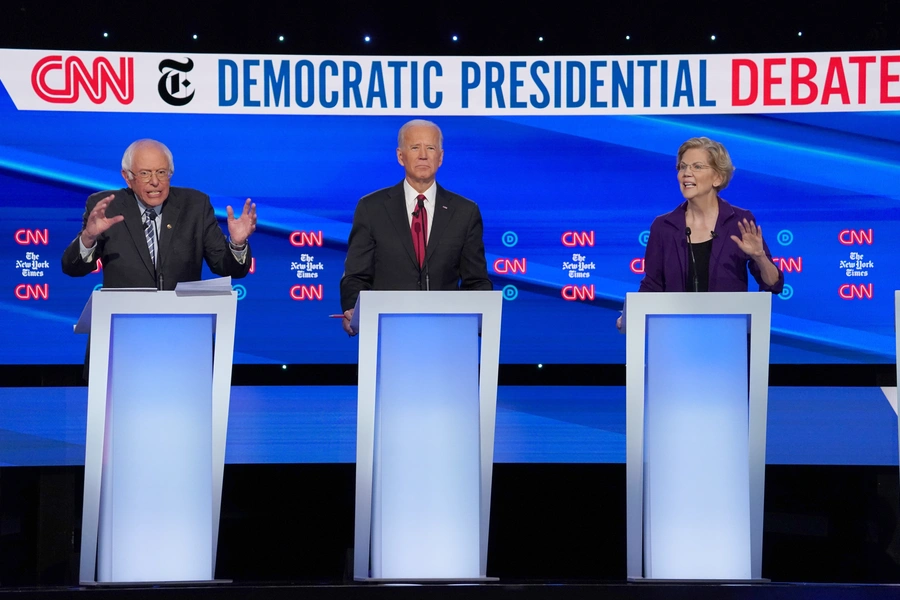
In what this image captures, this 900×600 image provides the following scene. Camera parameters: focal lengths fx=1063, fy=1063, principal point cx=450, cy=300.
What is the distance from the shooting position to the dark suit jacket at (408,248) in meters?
3.91

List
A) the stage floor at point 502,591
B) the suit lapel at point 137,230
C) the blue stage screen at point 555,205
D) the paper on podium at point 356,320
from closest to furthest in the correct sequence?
the stage floor at point 502,591 < the paper on podium at point 356,320 < the suit lapel at point 137,230 < the blue stage screen at point 555,205

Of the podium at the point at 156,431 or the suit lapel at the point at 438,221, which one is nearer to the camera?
the podium at the point at 156,431

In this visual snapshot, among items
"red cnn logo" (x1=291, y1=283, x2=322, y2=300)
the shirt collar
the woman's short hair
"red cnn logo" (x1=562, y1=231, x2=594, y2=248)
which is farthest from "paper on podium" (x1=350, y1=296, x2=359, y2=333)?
"red cnn logo" (x1=562, y1=231, x2=594, y2=248)

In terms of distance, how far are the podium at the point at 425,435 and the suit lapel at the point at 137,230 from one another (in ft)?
3.87

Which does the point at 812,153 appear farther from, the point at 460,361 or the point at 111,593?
the point at 111,593

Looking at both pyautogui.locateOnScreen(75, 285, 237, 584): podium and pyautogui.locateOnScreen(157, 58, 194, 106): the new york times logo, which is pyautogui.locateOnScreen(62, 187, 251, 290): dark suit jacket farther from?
pyautogui.locateOnScreen(157, 58, 194, 106): the new york times logo

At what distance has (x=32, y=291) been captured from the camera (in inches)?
214

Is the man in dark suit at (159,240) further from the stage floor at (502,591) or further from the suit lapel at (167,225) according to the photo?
the stage floor at (502,591)

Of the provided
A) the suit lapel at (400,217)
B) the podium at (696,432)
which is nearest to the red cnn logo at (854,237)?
the suit lapel at (400,217)

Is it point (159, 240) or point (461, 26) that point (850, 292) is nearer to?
point (461, 26)

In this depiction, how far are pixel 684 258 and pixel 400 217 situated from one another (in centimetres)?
105

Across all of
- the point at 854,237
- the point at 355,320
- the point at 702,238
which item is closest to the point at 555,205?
the point at 854,237

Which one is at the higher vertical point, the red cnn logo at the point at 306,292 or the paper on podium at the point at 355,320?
the red cnn logo at the point at 306,292

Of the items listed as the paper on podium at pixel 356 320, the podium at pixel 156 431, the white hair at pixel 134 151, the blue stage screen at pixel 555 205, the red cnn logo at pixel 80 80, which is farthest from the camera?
the blue stage screen at pixel 555 205
